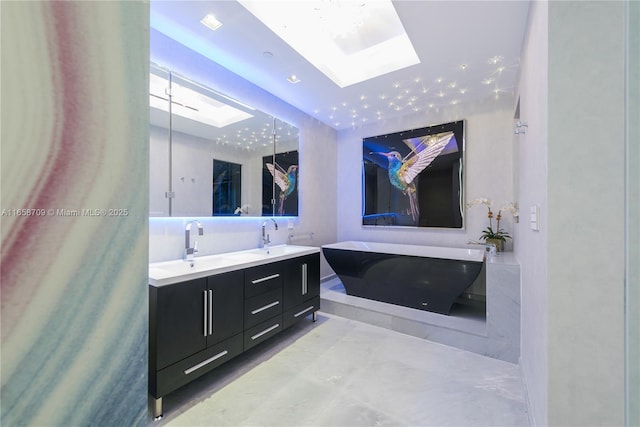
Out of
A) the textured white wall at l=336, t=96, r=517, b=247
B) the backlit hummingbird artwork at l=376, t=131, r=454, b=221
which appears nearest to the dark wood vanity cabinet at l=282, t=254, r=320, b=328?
the textured white wall at l=336, t=96, r=517, b=247

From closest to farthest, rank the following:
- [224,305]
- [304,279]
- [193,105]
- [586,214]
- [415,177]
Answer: [586,214], [224,305], [193,105], [304,279], [415,177]

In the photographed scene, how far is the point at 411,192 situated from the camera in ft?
12.0

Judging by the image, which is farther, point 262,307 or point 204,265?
point 262,307

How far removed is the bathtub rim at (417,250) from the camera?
2801 mm

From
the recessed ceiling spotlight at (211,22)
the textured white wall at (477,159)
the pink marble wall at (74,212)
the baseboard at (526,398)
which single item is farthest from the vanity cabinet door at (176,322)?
the textured white wall at (477,159)

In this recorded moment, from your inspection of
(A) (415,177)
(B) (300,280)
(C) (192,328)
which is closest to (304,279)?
(B) (300,280)

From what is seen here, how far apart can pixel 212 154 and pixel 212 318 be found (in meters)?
1.46

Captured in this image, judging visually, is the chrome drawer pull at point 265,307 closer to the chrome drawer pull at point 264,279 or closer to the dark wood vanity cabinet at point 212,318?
the dark wood vanity cabinet at point 212,318

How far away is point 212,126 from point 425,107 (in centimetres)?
263

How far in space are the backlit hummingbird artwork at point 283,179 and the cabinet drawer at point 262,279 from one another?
40.6 inches

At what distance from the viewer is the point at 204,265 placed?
212 centimetres

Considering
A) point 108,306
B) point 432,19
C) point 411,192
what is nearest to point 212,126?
point 432,19

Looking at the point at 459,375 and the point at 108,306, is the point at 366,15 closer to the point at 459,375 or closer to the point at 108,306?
the point at 108,306

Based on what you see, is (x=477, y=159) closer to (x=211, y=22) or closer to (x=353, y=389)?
(x=353, y=389)
